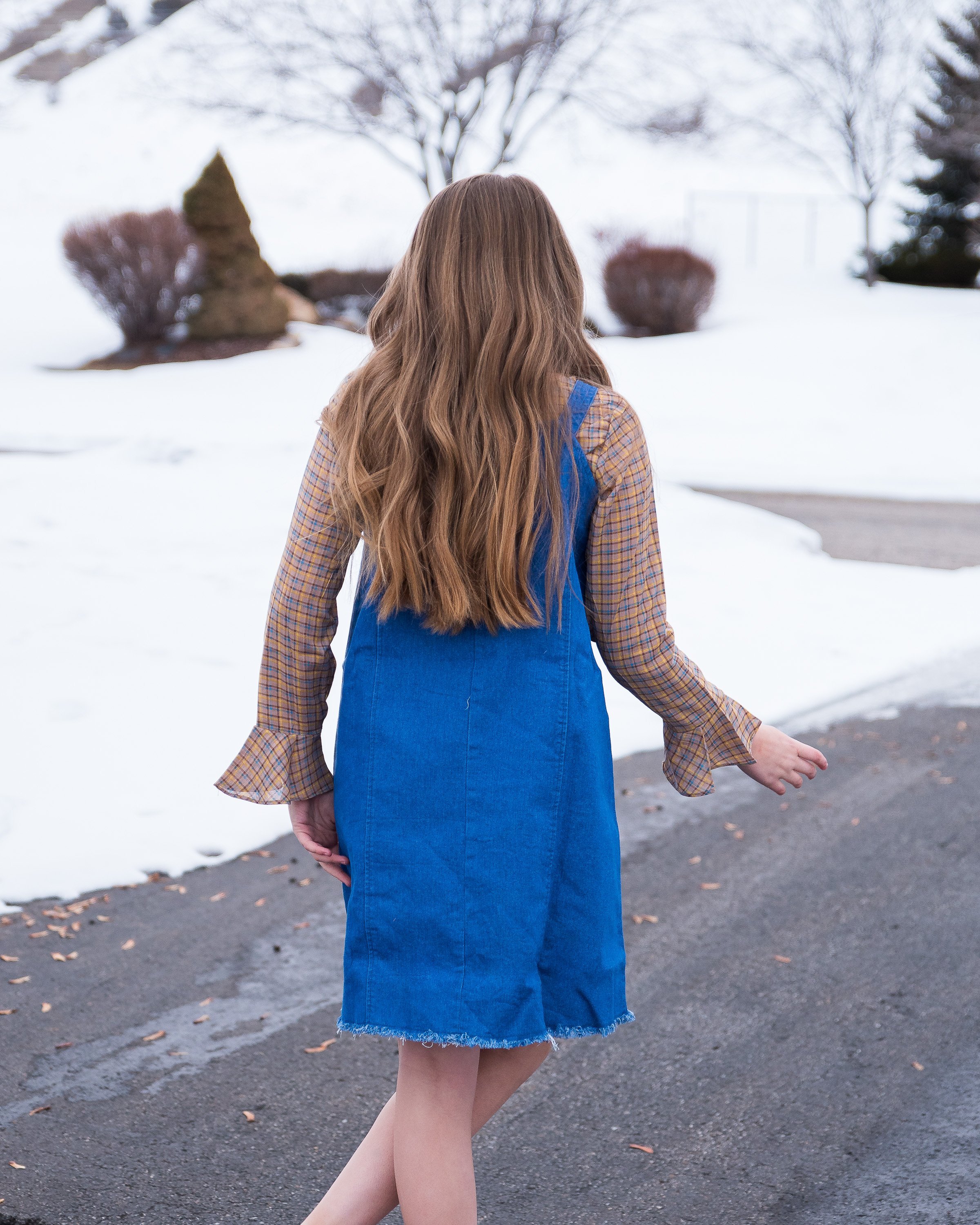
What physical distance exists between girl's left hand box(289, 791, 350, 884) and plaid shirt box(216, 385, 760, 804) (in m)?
0.03

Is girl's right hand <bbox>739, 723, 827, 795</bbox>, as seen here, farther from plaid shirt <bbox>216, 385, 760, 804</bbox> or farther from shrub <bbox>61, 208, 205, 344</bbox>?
shrub <bbox>61, 208, 205, 344</bbox>

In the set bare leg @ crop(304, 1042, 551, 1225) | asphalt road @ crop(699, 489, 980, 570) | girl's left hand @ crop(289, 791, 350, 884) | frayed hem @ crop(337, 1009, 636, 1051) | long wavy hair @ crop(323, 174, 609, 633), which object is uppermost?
long wavy hair @ crop(323, 174, 609, 633)

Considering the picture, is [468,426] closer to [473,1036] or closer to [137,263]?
[473,1036]

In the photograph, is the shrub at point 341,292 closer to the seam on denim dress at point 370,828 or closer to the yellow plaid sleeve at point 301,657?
the yellow plaid sleeve at point 301,657

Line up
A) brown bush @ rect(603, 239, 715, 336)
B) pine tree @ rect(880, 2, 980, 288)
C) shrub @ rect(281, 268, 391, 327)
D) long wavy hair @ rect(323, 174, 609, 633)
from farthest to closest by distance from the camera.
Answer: pine tree @ rect(880, 2, 980, 288)
shrub @ rect(281, 268, 391, 327)
brown bush @ rect(603, 239, 715, 336)
long wavy hair @ rect(323, 174, 609, 633)

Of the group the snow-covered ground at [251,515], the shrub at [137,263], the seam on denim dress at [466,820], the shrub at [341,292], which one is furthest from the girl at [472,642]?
the shrub at [341,292]

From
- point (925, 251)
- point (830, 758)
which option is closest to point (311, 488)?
point (830, 758)

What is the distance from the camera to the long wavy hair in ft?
5.63

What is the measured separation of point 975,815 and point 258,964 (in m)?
2.67

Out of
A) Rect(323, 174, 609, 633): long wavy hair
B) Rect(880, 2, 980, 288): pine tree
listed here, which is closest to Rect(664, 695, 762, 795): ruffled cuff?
Rect(323, 174, 609, 633): long wavy hair

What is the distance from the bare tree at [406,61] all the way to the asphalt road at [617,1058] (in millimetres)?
16659

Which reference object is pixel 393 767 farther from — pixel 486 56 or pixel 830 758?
pixel 486 56

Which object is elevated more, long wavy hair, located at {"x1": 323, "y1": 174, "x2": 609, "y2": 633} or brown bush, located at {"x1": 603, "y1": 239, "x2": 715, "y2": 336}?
long wavy hair, located at {"x1": 323, "y1": 174, "x2": 609, "y2": 633}

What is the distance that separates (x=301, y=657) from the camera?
6.16 feet
